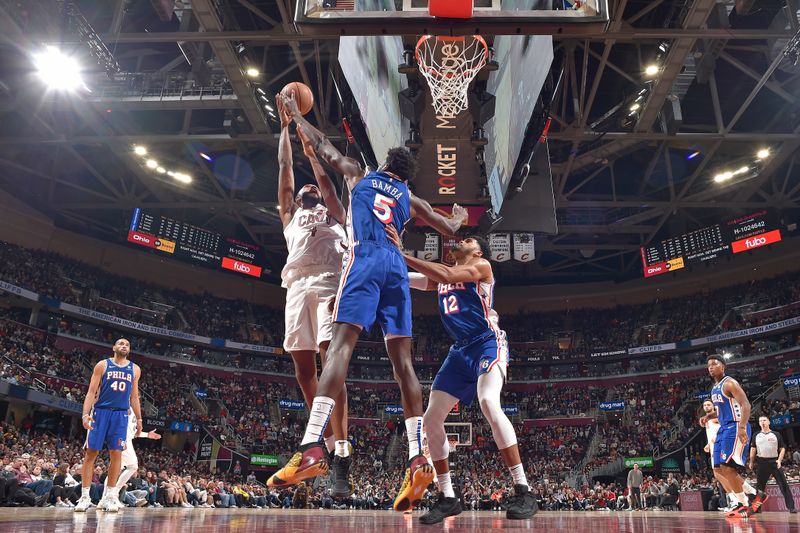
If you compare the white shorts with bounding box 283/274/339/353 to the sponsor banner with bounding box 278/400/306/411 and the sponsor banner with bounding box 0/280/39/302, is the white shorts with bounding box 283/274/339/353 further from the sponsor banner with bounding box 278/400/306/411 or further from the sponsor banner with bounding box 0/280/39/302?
the sponsor banner with bounding box 278/400/306/411

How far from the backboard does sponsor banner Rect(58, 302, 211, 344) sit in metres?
25.1

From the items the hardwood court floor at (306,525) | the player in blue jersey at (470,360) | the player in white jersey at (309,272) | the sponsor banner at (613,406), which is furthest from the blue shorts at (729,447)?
the sponsor banner at (613,406)

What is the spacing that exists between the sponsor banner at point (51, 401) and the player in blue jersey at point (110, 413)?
52.9ft

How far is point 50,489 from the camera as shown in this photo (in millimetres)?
11016

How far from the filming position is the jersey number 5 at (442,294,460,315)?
524 cm

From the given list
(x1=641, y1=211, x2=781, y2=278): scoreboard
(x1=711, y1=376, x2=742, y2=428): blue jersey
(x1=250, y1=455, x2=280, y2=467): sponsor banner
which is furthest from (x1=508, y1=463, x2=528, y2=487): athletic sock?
(x1=250, y1=455, x2=280, y2=467): sponsor banner

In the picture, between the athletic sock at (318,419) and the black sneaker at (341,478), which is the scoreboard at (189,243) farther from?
the athletic sock at (318,419)

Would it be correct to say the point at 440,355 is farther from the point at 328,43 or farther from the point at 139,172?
the point at 328,43

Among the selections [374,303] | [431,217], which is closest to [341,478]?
[374,303]

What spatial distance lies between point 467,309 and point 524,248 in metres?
12.3

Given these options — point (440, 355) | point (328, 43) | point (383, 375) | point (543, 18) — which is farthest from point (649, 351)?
point (543, 18)

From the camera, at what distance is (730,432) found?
7.90m

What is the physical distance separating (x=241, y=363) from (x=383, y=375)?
7.87m

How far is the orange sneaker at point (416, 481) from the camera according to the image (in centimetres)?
365
